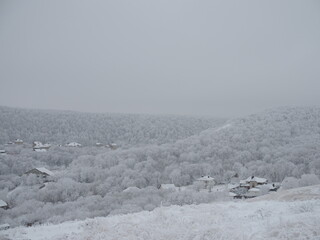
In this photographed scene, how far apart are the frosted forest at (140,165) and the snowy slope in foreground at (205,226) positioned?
49.5ft

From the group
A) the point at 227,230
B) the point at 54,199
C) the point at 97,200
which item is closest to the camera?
the point at 227,230

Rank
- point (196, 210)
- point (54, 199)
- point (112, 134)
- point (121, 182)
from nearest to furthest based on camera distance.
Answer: point (196, 210)
point (54, 199)
point (121, 182)
point (112, 134)

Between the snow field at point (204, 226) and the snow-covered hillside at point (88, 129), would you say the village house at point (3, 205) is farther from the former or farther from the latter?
the snow-covered hillside at point (88, 129)

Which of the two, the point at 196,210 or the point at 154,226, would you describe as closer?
the point at 154,226

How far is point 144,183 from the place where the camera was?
55844 millimetres

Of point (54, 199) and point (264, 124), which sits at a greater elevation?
point (264, 124)

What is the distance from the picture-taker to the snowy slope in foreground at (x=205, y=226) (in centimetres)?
816

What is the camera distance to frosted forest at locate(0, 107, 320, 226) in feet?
119

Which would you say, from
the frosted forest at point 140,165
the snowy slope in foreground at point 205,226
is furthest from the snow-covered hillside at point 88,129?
the snowy slope in foreground at point 205,226

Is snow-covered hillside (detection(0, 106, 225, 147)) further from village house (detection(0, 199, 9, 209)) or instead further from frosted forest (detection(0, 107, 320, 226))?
village house (detection(0, 199, 9, 209))

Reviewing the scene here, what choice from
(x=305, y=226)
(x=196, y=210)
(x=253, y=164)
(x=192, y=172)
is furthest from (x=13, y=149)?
(x=305, y=226)

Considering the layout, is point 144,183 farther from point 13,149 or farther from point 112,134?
point 112,134

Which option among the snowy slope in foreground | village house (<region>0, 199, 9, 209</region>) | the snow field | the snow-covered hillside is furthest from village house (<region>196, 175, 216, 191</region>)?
the snow-covered hillside

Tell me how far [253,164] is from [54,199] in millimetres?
45113
